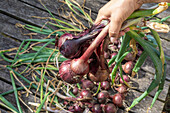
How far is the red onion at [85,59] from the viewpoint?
661mm

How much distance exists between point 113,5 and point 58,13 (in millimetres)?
887

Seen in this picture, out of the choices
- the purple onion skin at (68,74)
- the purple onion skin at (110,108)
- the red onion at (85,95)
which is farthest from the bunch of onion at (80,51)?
the purple onion skin at (110,108)

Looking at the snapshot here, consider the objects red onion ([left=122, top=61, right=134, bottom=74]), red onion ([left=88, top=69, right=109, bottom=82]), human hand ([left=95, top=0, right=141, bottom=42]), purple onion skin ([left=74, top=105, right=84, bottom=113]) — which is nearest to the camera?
human hand ([left=95, top=0, right=141, bottom=42])

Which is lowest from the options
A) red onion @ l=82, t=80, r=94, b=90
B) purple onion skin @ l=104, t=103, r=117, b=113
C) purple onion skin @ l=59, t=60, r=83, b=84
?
purple onion skin @ l=104, t=103, r=117, b=113

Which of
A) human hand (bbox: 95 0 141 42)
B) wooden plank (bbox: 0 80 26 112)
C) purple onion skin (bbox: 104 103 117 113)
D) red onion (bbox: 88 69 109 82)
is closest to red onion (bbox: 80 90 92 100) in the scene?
purple onion skin (bbox: 104 103 117 113)

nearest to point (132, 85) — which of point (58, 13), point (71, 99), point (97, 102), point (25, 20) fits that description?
point (97, 102)

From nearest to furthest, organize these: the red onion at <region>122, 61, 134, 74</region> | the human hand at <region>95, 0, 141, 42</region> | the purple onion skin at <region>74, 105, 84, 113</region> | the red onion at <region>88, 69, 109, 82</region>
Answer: the human hand at <region>95, 0, 141, 42</region>, the red onion at <region>88, 69, 109, 82</region>, the purple onion skin at <region>74, 105, 84, 113</region>, the red onion at <region>122, 61, 134, 74</region>

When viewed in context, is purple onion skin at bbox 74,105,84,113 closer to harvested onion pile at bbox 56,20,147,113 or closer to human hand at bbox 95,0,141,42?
harvested onion pile at bbox 56,20,147,113

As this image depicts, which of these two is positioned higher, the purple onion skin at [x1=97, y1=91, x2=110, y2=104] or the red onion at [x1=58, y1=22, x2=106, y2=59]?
the red onion at [x1=58, y1=22, x2=106, y2=59]

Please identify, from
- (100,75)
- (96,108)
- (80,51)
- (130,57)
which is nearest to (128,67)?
(130,57)

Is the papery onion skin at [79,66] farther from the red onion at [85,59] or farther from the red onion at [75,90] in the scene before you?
the red onion at [75,90]

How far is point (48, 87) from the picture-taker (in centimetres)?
114

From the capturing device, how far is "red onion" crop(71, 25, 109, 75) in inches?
26.0

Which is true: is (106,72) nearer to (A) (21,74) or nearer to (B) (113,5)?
(B) (113,5)
